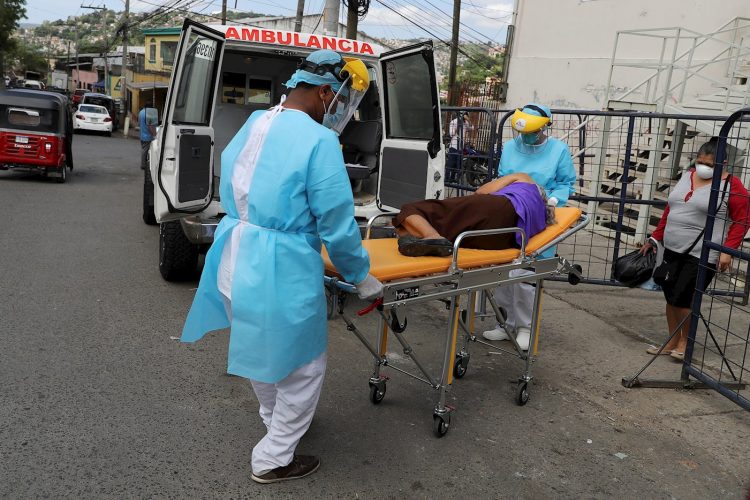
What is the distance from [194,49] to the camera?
222 inches

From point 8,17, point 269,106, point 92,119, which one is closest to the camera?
point 269,106

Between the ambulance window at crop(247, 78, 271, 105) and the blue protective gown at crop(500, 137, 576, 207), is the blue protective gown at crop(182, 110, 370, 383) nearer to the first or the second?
the blue protective gown at crop(500, 137, 576, 207)

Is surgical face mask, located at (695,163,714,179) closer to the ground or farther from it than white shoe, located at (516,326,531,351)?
farther from it

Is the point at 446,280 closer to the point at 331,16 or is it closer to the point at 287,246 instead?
the point at 287,246

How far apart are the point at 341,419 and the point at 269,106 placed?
205 inches

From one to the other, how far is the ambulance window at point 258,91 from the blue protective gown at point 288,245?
18.3 ft

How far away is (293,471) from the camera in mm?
3281

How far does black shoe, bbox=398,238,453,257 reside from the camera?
137 inches

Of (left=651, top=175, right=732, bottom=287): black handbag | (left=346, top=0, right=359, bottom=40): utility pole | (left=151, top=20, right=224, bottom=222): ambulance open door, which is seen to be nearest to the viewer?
(left=651, top=175, right=732, bottom=287): black handbag

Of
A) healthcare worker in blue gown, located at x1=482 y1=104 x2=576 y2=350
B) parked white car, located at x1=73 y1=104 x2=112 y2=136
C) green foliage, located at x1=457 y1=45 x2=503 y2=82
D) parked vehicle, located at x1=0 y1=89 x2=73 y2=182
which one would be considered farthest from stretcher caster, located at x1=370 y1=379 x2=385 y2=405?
green foliage, located at x1=457 y1=45 x2=503 y2=82

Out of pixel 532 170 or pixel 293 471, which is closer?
pixel 293 471

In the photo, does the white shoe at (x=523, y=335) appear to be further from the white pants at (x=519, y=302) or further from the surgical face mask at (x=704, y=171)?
the surgical face mask at (x=704, y=171)

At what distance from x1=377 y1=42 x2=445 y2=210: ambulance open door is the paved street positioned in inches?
47.9

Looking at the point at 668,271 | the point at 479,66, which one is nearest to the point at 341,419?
the point at 668,271
